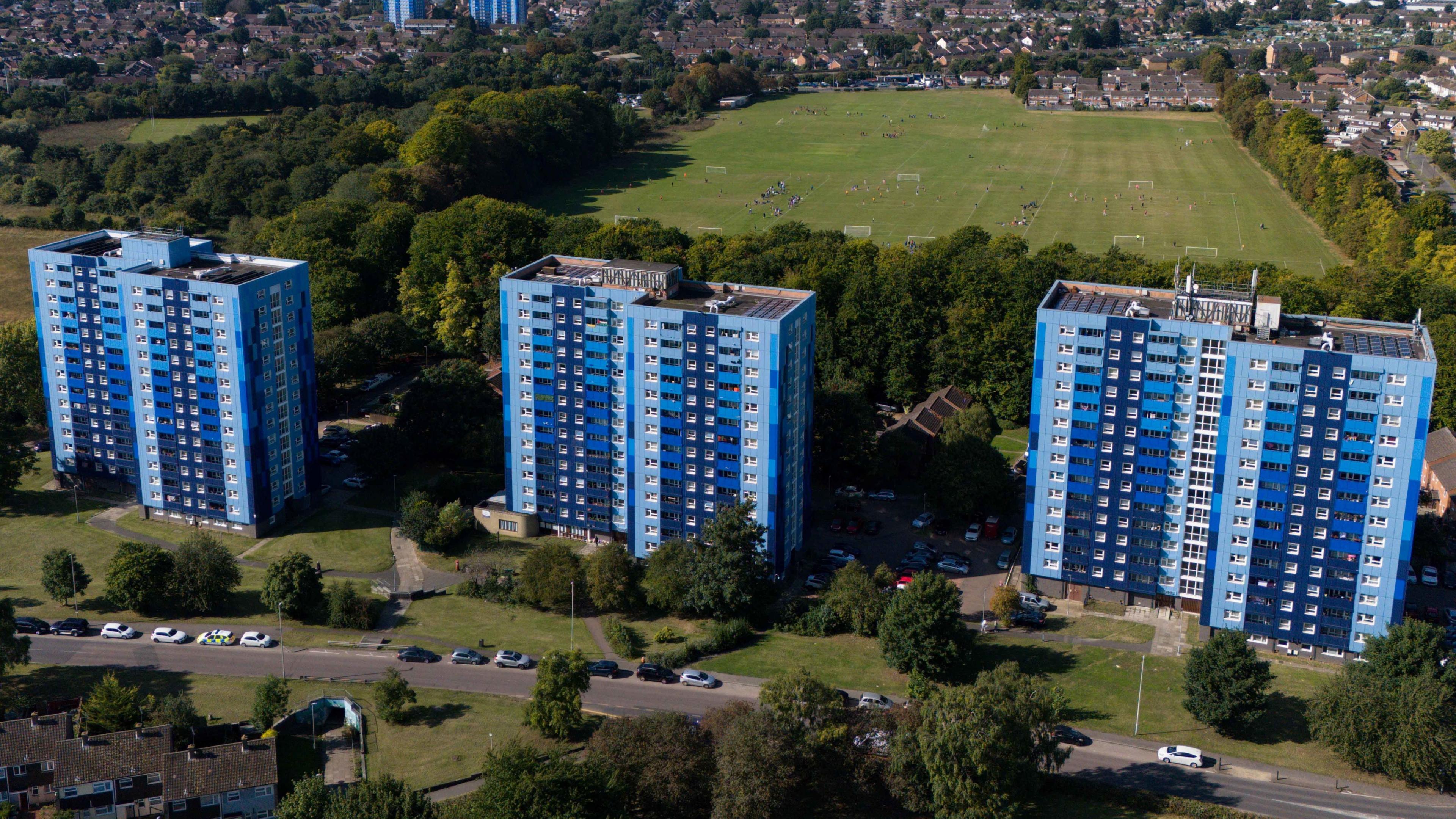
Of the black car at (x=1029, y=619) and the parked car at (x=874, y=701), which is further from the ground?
Result: the black car at (x=1029, y=619)

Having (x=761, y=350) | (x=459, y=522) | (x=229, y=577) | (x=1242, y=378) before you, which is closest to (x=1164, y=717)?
(x=1242, y=378)

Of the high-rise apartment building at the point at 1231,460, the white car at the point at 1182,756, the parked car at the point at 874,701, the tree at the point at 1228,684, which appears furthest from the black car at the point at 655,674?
the tree at the point at 1228,684

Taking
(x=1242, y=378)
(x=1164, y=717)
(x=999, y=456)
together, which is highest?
(x=1242, y=378)

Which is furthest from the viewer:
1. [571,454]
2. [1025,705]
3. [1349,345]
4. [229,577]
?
[571,454]

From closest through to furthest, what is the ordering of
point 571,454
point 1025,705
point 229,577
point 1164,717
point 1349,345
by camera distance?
point 1025,705 → point 1164,717 → point 1349,345 → point 229,577 → point 571,454

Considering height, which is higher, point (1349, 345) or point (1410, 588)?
point (1349, 345)

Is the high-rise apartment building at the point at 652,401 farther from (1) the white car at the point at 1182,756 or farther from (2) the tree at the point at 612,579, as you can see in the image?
(1) the white car at the point at 1182,756

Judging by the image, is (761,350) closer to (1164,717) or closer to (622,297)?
(622,297)
